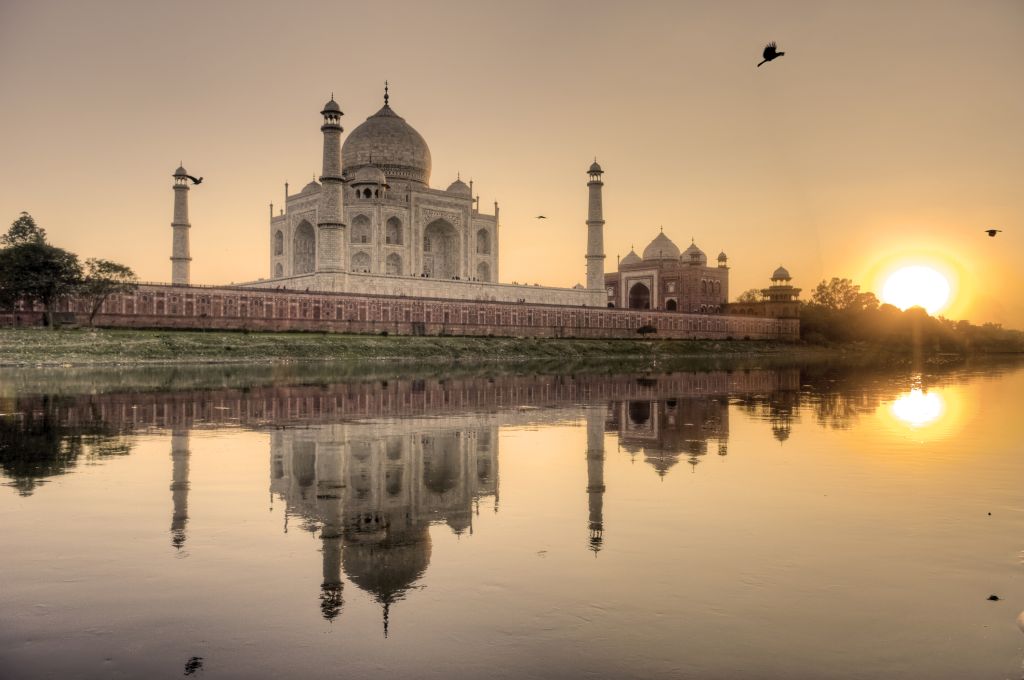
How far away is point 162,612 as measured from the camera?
4.89 m

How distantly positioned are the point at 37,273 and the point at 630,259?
67.7 m

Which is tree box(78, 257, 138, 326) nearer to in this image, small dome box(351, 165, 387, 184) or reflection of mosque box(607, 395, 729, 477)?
small dome box(351, 165, 387, 184)

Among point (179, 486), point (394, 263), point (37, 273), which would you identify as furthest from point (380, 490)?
point (394, 263)

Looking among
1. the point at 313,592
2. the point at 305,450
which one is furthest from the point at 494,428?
the point at 313,592

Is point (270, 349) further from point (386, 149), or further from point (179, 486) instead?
point (179, 486)

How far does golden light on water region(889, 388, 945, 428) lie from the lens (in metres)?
16.2

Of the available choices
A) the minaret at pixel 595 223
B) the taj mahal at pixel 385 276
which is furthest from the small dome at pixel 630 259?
the minaret at pixel 595 223

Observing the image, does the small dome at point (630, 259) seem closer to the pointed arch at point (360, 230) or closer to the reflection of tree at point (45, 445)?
the pointed arch at point (360, 230)

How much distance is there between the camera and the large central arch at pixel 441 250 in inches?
2768

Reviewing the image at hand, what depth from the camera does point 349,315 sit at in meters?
54.9

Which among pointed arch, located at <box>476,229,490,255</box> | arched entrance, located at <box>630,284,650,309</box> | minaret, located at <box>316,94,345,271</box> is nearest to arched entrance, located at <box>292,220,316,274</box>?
minaret, located at <box>316,94,345,271</box>

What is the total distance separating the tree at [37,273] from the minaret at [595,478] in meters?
36.7

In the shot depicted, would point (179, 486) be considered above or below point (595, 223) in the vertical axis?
below

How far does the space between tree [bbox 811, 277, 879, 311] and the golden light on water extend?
75.7m
